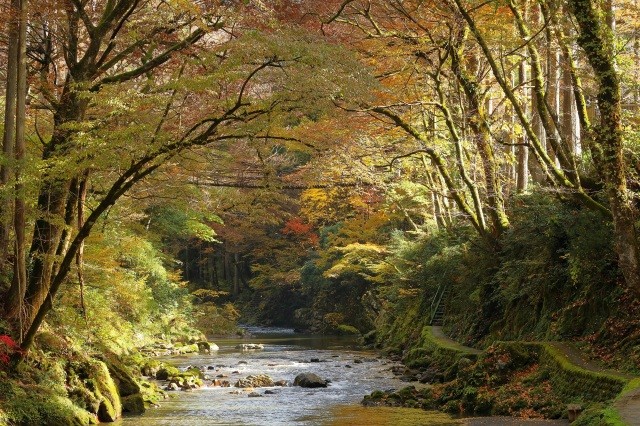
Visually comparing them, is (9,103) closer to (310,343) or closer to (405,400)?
(405,400)

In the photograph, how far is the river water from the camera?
11.5 m

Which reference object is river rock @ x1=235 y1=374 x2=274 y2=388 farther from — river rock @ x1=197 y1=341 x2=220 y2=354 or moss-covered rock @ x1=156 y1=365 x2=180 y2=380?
river rock @ x1=197 y1=341 x2=220 y2=354

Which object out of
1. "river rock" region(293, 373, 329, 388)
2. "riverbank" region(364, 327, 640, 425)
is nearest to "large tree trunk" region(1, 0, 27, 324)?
"riverbank" region(364, 327, 640, 425)

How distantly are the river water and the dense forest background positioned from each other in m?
2.11

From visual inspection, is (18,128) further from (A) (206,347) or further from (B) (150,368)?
(A) (206,347)

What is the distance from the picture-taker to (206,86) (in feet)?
33.0

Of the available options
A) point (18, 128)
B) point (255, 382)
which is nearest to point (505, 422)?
point (255, 382)

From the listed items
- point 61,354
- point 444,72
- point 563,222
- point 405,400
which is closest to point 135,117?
point 61,354

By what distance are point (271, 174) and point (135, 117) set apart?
259 centimetres

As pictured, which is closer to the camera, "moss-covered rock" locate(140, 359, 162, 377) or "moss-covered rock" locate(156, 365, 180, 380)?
"moss-covered rock" locate(156, 365, 180, 380)

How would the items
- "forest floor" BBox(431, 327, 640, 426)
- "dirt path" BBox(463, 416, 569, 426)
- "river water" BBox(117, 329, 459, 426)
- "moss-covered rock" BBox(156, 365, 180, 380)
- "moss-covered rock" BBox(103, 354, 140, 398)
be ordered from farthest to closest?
"moss-covered rock" BBox(156, 365, 180, 380) < "moss-covered rock" BBox(103, 354, 140, 398) < "river water" BBox(117, 329, 459, 426) < "dirt path" BBox(463, 416, 569, 426) < "forest floor" BBox(431, 327, 640, 426)

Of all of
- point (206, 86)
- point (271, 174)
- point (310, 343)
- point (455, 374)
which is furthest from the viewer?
point (310, 343)

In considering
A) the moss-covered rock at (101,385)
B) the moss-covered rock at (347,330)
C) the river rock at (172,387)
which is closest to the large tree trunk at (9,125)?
the moss-covered rock at (101,385)

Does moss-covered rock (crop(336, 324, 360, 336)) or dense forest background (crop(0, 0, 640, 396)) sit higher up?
dense forest background (crop(0, 0, 640, 396))
